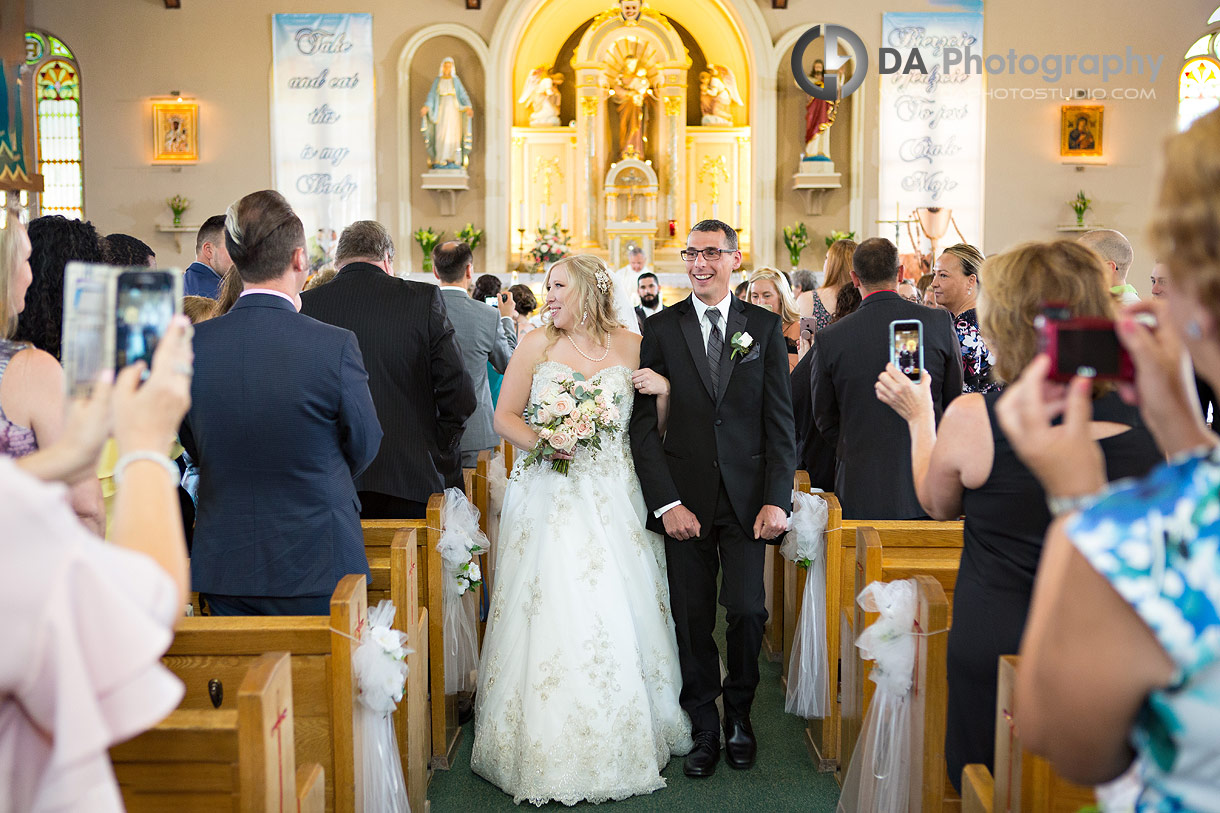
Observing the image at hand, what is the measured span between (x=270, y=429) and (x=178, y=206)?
475 inches

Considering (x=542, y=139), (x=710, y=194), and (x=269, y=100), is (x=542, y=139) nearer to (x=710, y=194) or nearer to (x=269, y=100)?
(x=710, y=194)

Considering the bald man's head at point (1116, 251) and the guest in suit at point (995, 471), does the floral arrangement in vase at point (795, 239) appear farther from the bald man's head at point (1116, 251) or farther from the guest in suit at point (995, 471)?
the guest in suit at point (995, 471)

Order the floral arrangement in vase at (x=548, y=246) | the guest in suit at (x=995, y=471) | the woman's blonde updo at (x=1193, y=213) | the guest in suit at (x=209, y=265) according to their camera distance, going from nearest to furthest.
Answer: the woman's blonde updo at (x=1193, y=213) < the guest in suit at (x=995, y=471) < the guest in suit at (x=209, y=265) < the floral arrangement in vase at (x=548, y=246)

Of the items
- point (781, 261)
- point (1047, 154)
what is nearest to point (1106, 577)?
point (781, 261)

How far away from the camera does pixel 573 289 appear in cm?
381

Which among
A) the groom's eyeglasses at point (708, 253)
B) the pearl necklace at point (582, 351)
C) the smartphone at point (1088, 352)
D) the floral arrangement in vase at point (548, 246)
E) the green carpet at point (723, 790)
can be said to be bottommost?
the green carpet at point (723, 790)

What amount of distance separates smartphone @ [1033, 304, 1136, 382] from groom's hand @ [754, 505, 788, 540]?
240 centimetres

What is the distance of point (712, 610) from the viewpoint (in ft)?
12.2

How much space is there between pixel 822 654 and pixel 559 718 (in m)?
1.07

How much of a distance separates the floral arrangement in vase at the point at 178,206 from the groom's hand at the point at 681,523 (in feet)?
38.6

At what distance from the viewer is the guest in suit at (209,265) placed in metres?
4.95

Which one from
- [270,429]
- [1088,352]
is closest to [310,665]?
[270,429]

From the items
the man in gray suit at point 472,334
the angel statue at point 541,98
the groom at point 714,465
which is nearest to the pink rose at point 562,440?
the groom at point 714,465

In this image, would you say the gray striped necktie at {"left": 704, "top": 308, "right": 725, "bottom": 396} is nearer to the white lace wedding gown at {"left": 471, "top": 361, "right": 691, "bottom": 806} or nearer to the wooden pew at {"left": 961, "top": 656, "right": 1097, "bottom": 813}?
the white lace wedding gown at {"left": 471, "top": 361, "right": 691, "bottom": 806}
